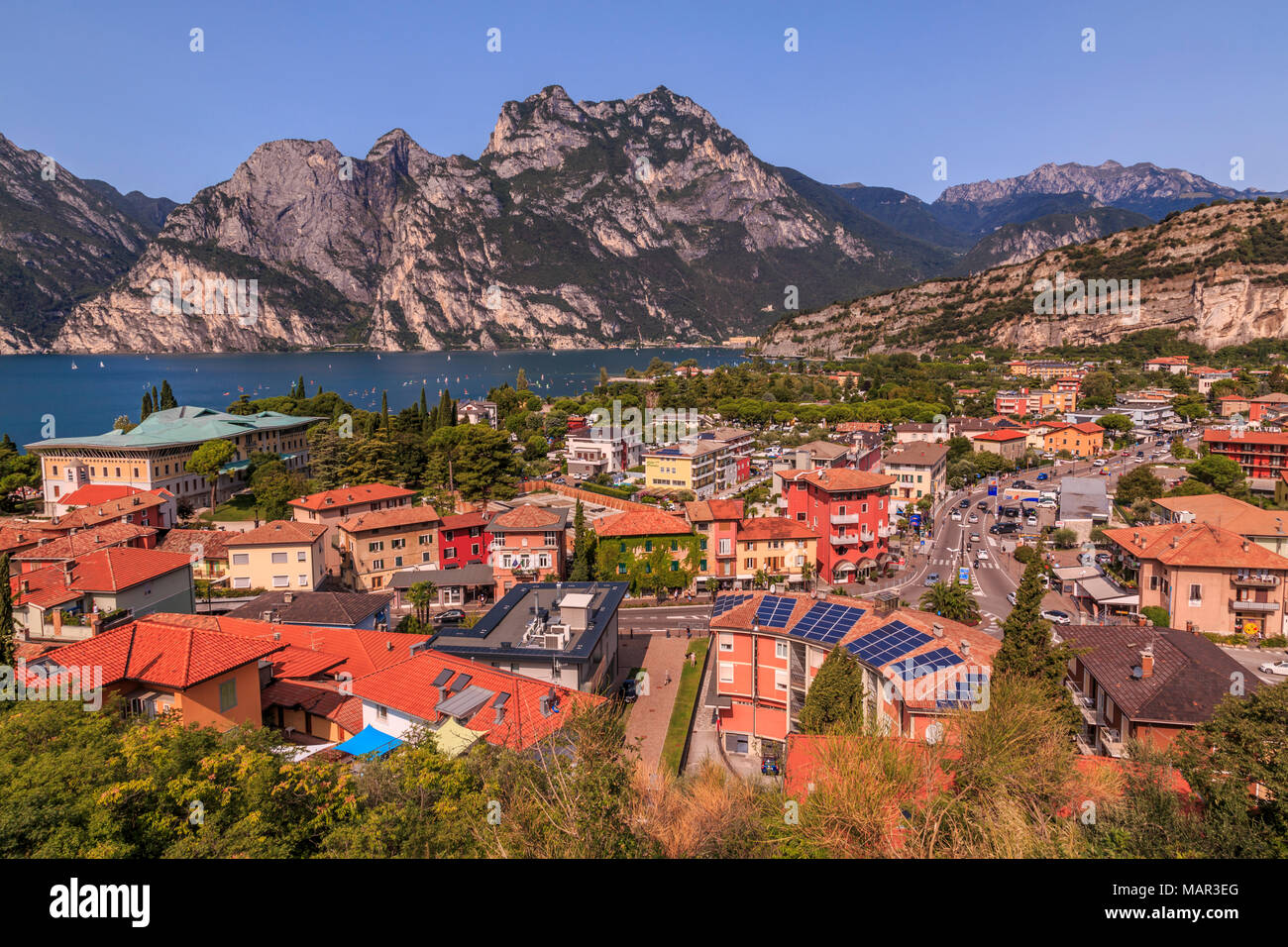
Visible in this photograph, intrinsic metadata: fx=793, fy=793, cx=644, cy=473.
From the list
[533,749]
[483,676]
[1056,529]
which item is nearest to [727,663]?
[483,676]

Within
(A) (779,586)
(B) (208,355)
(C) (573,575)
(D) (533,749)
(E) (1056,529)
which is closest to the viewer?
(D) (533,749)

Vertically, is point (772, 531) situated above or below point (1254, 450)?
below

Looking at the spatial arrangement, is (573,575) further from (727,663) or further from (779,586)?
(727,663)

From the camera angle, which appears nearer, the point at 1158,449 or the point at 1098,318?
the point at 1158,449

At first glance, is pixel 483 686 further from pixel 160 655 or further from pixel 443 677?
pixel 160 655

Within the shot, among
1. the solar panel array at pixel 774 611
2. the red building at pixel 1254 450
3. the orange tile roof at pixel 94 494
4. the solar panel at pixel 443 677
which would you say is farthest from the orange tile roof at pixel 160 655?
the red building at pixel 1254 450

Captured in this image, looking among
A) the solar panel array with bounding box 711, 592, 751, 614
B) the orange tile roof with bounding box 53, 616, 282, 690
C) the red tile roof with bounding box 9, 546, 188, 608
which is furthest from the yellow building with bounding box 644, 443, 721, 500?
the orange tile roof with bounding box 53, 616, 282, 690

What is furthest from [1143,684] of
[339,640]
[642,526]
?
[642,526]
